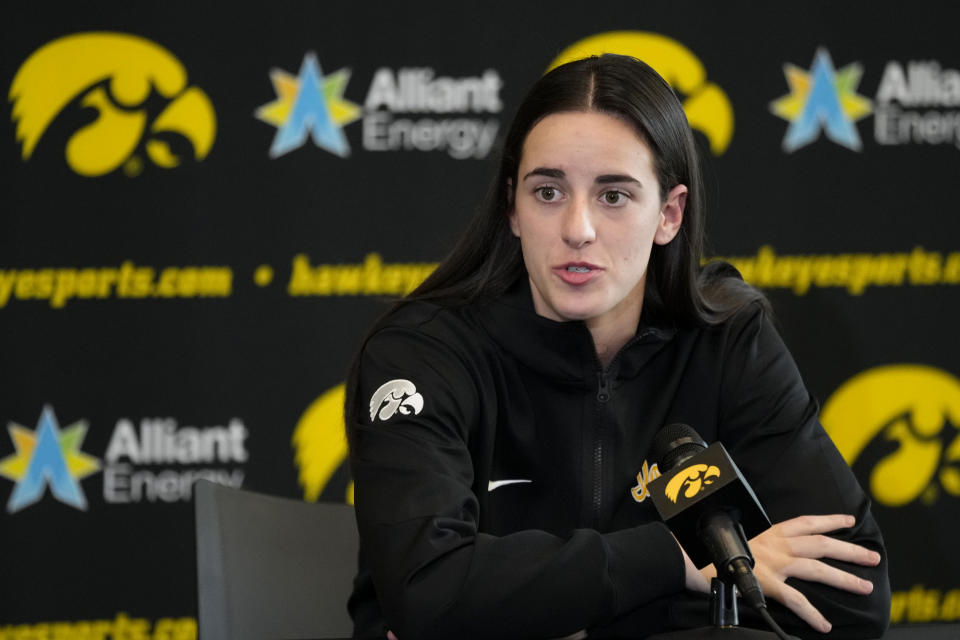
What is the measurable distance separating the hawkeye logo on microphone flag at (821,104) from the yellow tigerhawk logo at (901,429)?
786 millimetres

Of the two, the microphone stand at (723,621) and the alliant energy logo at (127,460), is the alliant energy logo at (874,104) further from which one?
the microphone stand at (723,621)

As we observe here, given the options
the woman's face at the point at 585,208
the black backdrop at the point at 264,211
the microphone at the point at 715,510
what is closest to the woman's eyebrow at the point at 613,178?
the woman's face at the point at 585,208

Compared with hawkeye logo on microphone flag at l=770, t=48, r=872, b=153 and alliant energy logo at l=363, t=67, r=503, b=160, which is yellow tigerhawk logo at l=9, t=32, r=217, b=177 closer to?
alliant energy logo at l=363, t=67, r=503, b=160

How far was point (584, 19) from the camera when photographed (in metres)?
3.57

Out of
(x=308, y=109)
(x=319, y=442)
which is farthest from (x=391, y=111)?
(x=319, y=442)

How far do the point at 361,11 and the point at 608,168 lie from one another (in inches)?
69.5

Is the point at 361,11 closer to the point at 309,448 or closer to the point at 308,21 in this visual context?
the point at 308,21

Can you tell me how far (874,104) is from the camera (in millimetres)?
3672

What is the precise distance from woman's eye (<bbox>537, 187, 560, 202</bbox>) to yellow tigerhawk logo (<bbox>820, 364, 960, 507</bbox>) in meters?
2.03

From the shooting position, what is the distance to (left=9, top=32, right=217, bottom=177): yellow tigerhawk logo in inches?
133

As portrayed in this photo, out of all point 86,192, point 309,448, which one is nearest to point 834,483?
point 309,448

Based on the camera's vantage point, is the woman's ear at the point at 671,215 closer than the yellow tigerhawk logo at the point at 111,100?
Yes

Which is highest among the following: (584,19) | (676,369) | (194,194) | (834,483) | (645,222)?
(584,19)

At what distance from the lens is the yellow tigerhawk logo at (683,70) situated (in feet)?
11.8
